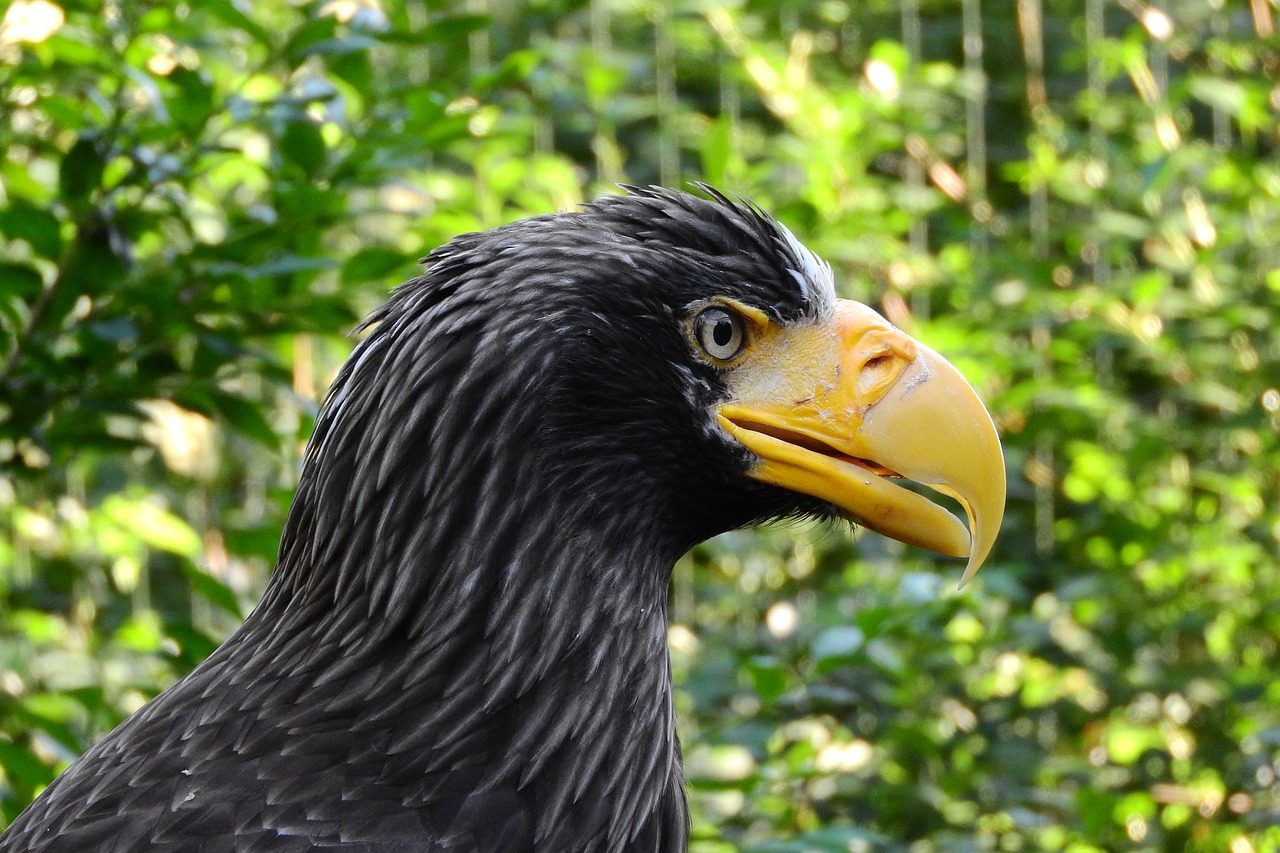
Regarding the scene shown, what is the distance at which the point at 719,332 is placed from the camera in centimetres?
207

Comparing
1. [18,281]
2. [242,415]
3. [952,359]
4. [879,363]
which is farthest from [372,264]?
[952,359]

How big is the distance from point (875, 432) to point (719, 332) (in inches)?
10.2

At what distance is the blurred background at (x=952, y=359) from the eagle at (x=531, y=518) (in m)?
0.92

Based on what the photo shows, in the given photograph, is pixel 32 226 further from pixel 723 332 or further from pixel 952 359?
pixel 952 359

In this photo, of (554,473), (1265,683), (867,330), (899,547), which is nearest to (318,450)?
(554,473)

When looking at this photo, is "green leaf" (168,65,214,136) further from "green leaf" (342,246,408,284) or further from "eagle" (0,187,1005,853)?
"eagle" (0,187,1005,853)

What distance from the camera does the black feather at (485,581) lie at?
1.86 meters

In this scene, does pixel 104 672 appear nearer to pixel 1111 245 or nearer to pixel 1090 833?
pixel 1090 833

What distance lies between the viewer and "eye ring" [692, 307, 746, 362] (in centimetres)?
206

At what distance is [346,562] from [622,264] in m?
0.55

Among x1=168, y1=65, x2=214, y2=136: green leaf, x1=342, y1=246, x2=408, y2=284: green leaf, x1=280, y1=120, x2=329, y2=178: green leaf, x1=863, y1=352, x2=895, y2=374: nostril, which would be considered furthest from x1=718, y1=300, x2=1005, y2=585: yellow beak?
x1=168, y1=65, x2=214, y2=136: green leaf

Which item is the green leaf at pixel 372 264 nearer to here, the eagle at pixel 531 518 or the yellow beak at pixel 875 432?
the eagle at pixel 531 518

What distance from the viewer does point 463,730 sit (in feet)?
6.23

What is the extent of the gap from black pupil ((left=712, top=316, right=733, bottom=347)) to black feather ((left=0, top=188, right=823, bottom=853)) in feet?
0.13
